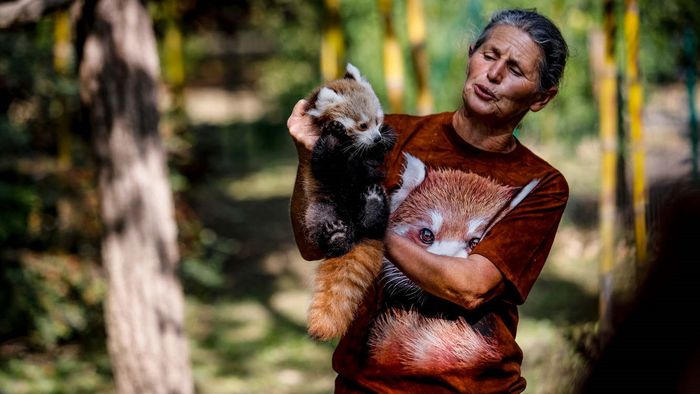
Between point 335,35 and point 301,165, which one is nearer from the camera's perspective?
point 301,165

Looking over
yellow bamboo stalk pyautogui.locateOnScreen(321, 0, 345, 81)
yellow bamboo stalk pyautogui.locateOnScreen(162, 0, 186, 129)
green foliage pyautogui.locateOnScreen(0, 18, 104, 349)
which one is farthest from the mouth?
yellow bamboo stalk pyautogui.locateOnScreen(162, 0, 186, 129)

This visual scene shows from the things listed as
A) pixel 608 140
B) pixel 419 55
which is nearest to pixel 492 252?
pixel 608 140

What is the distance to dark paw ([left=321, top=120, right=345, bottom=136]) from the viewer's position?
185cm

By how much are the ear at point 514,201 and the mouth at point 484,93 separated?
22 centimetres

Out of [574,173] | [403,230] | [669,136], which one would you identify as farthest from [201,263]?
[403,230]

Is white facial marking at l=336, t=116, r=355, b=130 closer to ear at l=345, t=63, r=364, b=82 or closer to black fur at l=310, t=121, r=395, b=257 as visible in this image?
black fur at l=310, t=121, r=395, b=257

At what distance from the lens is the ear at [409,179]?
199 cm

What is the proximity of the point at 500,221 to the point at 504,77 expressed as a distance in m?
0.33

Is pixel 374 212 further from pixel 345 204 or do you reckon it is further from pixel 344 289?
pixel 344 289

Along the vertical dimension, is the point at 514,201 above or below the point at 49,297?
above

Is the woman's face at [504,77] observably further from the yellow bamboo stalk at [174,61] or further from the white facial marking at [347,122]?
the yellow bamboo stalk at [174,61]

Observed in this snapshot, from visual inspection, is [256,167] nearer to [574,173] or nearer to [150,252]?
[574,173]

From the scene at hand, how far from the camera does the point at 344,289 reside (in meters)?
Answer: 1.85

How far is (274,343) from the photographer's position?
6895 millimetres
